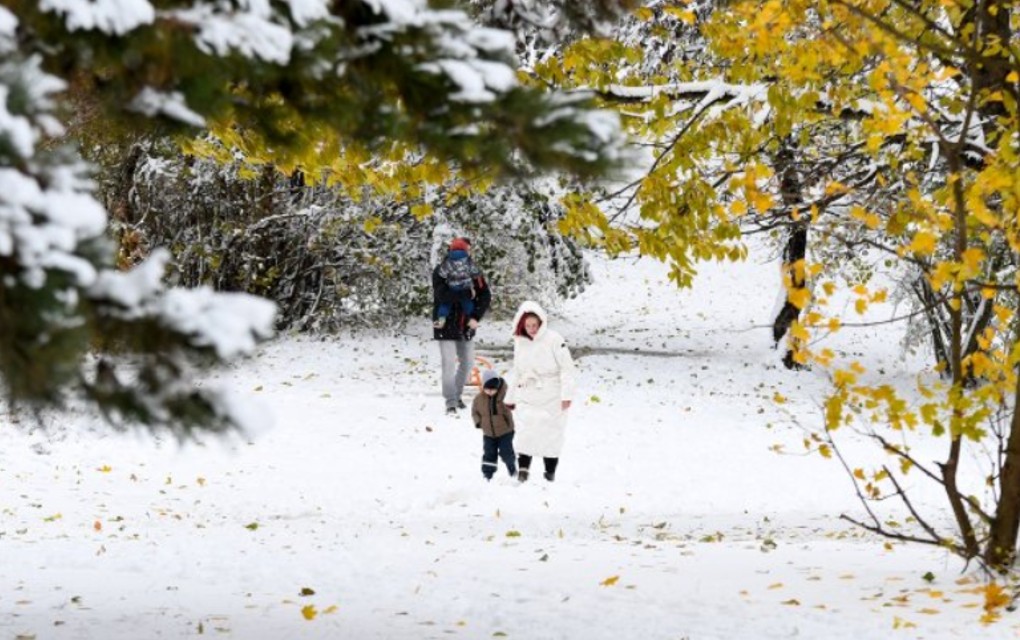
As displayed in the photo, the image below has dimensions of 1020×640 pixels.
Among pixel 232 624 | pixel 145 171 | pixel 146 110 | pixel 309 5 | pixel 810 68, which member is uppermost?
pixel 145 171

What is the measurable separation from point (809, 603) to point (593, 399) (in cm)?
791

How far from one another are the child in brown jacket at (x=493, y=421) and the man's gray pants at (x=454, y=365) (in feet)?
8.23

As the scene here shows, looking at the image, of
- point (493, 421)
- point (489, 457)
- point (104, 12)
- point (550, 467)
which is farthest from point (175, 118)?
point (550, 467)

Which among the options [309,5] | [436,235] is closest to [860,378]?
[436,235]

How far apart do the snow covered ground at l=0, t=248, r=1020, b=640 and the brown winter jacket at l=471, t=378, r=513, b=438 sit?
1.55ft

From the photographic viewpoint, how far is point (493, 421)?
10.4 m

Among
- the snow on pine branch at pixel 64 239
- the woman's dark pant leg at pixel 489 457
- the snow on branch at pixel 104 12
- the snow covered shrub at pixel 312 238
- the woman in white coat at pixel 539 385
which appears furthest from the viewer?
the snow covered shrub at pixel 312 238

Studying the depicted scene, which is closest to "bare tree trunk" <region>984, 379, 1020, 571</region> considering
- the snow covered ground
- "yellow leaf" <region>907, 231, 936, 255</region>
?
the snow covered ground

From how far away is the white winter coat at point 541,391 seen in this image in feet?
33.9

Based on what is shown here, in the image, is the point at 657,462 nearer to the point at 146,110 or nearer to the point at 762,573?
the point at 762,573

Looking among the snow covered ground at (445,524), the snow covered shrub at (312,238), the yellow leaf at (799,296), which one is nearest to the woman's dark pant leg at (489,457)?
the snow covered ground at (445,524)

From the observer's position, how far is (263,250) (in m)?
18.4

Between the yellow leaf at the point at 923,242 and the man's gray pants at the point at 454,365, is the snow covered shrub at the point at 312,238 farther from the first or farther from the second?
the yellow leaf at the point at 923,242

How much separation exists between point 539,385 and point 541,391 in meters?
0.05
